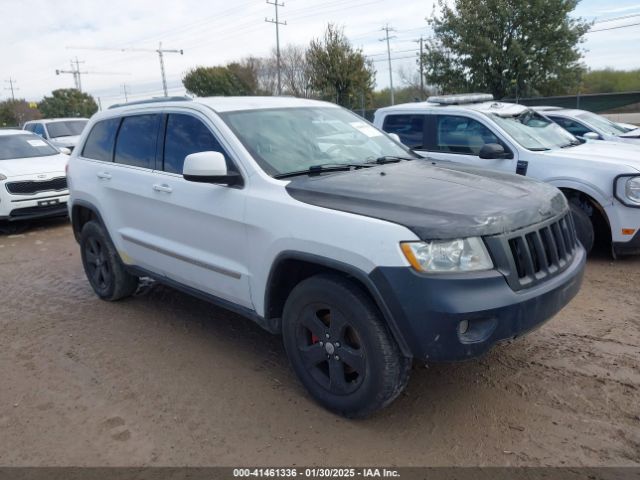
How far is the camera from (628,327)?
418cm

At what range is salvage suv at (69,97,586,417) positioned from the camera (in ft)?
8.57

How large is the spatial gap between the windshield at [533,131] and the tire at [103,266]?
14.8 ft

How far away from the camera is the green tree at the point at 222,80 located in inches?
2136

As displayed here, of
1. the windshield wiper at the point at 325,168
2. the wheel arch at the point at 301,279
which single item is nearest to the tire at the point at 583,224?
the windshield wiper at the point at 325,168


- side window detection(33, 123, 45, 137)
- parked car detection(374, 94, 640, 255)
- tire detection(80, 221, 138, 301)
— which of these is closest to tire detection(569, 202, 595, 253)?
parked car detection(374, 94, 640, 255)

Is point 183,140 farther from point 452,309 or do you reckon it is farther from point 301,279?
point 452,309

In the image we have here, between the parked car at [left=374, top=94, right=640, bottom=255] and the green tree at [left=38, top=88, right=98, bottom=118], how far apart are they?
6268cm

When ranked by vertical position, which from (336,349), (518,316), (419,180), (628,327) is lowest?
(628,327)

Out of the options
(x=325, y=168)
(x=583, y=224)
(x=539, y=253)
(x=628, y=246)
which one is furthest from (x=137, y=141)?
(x=628, y=246)

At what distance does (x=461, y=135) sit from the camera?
21.9 feet

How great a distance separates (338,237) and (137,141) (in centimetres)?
246

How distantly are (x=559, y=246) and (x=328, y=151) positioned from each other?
1.61 metres

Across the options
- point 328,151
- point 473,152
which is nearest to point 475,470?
point 328,151

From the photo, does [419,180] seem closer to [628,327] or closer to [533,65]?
[628,327]
